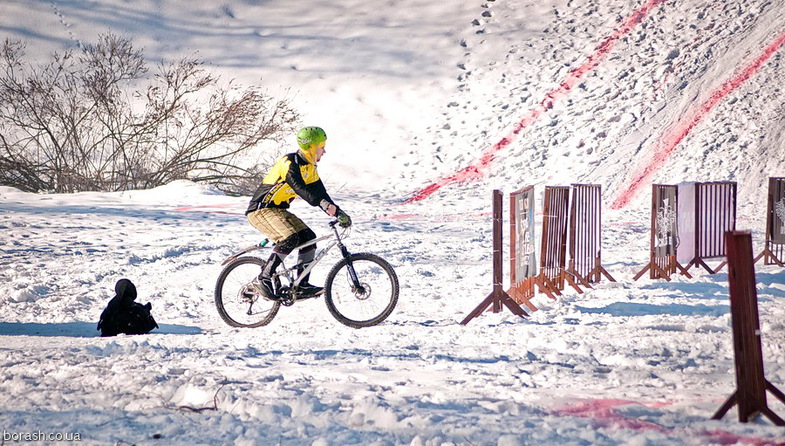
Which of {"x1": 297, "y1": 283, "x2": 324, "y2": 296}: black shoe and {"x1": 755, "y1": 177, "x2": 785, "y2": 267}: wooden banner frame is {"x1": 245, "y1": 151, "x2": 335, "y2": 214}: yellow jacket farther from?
{"x1": 755, "y1": 177, "x2": 785, "y2": 267}: wooden banner frame

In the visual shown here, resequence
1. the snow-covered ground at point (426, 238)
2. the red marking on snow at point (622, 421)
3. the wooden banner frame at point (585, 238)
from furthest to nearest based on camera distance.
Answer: the wooden banner frame at point (585, 238) < the snow-covered ground at point (426, 238) < the red marking on snow at point (622, 421)

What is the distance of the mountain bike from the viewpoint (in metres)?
5.90

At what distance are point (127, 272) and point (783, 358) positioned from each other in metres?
7.23

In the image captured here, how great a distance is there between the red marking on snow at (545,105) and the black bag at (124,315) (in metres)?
10.7

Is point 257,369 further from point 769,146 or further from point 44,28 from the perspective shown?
point 44,28

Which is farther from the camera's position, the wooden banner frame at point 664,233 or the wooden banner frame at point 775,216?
the wooden banner frame at point 775,216

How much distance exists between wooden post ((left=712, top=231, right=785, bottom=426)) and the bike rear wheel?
153 inches

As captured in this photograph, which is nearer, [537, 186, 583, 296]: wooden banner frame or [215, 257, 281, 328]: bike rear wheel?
[215, 257, 281, 328]: bike rear wheel

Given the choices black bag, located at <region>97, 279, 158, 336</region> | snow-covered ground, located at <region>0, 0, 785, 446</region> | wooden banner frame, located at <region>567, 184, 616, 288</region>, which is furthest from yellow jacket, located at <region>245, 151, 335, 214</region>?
wooden banner frame, located at <region>567, 184, 616, 288</region>

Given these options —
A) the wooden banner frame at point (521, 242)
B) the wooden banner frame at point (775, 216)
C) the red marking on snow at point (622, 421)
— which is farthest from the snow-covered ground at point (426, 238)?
the wooden banner frame at point (775, 216)

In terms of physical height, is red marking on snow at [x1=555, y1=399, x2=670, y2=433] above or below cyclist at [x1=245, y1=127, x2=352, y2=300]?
below

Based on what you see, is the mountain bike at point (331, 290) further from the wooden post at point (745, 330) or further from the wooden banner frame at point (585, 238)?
the wooden post at point (745, 330)

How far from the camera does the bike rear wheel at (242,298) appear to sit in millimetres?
6172

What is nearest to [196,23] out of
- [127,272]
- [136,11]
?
[136,11]
